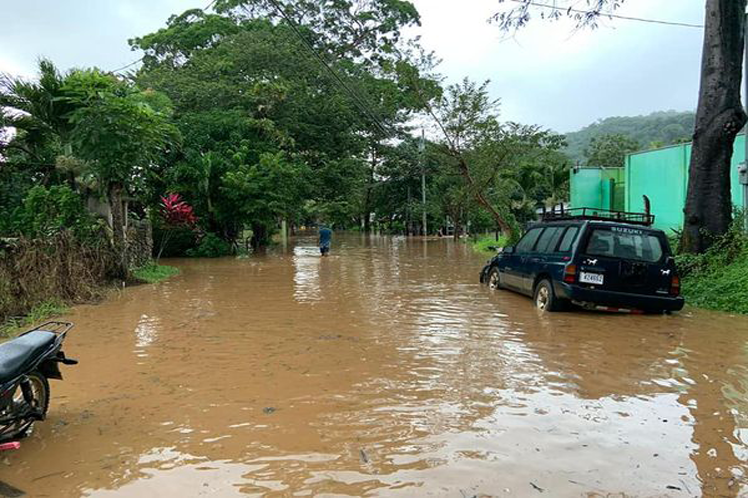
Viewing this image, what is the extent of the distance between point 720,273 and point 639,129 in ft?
289

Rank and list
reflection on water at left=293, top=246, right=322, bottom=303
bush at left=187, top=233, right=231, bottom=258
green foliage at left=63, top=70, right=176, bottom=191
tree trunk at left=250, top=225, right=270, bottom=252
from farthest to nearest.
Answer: tree trunk at left=250, top=225, right=270, bottom=252
bush at left=187, top=233, right=231, bottom=258
green foliage at left=63, top=70, right=176, bottom=191
reflection on water at left=293, top=246, right=322, bottom=303

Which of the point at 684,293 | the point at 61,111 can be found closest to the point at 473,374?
the point at 684,293

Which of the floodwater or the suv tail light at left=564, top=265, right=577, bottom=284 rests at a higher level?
the suv tail light at left=564, top=265, right=577, bottom=284

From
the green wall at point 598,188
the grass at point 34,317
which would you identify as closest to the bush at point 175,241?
the grass at point 34,317

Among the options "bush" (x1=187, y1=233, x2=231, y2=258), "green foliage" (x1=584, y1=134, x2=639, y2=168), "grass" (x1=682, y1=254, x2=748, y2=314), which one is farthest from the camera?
"green foliage" (x1=584, y1=134, x2=639, y2=168)

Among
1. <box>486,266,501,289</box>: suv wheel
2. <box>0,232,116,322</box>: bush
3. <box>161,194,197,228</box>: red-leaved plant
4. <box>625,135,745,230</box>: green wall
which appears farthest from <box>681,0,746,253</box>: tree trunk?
<box>161,194,197,228</box>: red-leaved plant

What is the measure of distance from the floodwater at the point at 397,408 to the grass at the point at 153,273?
523 cm

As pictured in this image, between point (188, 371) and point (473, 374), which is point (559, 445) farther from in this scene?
point (188, 371)

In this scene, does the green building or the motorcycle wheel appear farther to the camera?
the green building

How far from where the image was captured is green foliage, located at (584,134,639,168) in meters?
50.5

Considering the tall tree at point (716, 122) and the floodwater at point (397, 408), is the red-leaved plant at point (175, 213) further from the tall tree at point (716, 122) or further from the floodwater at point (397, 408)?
the tall tree at point (716, 122)

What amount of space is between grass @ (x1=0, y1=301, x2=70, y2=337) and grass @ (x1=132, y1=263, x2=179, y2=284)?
424 centimetres

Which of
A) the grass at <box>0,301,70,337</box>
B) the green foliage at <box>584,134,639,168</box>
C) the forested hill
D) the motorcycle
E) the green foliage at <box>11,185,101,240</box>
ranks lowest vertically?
the grass at <box>0,301,70,337</box>

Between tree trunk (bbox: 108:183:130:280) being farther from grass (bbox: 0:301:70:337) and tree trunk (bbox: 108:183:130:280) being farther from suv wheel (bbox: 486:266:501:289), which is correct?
suv wheel (bbox: 486:266:501:289)
